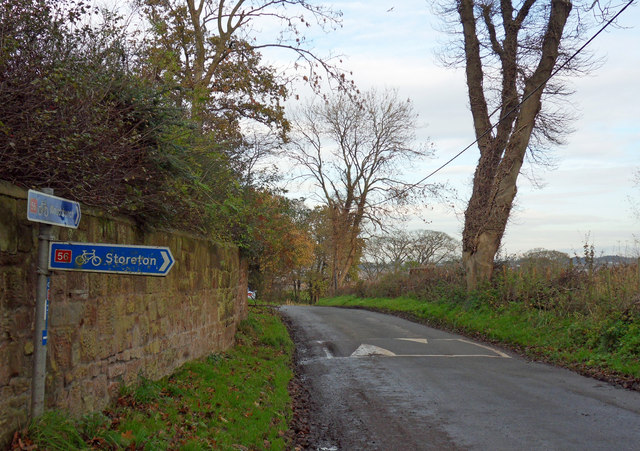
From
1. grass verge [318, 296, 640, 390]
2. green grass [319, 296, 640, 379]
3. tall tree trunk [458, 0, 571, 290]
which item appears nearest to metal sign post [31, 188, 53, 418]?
grass verge [318, 296, 640, 390]

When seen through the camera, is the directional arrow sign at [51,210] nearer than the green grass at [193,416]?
Yes

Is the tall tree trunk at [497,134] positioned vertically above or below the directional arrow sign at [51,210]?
above

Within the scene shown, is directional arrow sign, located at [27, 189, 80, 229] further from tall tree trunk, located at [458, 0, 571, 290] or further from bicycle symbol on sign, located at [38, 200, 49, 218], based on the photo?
tall tree trunk, located at [458, 0, 571, 290]

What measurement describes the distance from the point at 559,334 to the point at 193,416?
1047 cm

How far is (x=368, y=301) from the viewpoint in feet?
105

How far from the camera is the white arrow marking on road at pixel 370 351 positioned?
1289 cm

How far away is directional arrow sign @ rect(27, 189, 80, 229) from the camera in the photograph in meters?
3.56

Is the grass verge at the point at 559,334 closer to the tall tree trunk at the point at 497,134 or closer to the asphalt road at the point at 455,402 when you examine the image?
the asphalt road at the point at 455,402

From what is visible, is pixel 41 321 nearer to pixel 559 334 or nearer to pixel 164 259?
pixel 164 259

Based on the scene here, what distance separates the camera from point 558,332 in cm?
1381

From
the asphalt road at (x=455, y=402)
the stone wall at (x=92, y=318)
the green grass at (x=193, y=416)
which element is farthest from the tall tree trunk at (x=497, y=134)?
the stone wall at (x=92, y=318)

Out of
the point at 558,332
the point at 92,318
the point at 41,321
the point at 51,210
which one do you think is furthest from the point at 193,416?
the point at 558,332

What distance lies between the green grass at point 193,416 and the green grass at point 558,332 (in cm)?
598

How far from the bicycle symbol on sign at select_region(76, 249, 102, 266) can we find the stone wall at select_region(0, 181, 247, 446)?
1.66 feet
